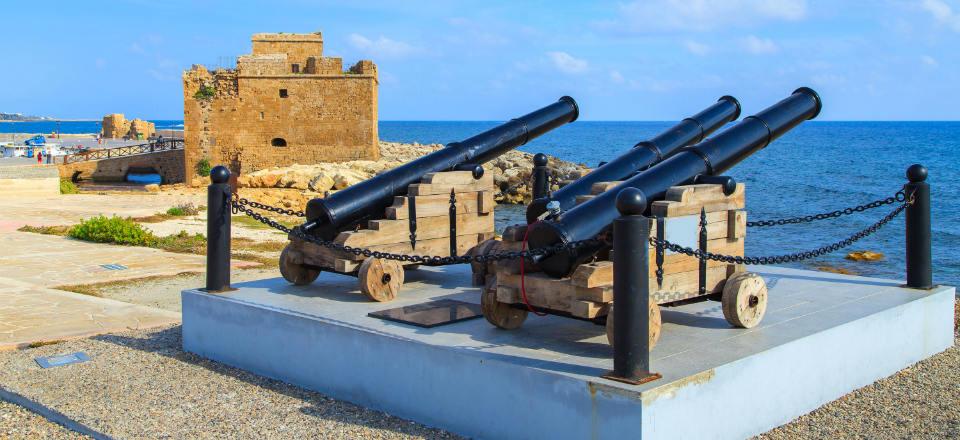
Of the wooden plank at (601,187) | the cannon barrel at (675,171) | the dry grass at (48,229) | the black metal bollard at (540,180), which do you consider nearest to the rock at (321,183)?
the dry grass at (48,229)

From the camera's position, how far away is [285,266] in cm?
717

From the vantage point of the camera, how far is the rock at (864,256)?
1891 cm

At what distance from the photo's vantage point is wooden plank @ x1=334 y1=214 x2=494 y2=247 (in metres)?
6.81

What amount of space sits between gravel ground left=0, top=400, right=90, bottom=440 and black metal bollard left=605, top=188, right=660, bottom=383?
289cm

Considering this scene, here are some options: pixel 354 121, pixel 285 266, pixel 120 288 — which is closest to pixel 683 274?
pixel 285 266

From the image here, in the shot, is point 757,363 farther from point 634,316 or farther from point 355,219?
point 355,219

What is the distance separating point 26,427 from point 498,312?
105 inches

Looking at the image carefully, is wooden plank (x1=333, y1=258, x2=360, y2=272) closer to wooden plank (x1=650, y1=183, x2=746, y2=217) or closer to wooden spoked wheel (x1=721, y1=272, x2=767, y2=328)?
wooden plank (x1=650, y1=183, x2=746, y2=217)

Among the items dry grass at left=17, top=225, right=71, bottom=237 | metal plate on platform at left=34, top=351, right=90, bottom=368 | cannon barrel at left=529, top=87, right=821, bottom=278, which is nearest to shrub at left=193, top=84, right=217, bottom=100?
dry grass at left=17, top=225, right=71, bottom=237

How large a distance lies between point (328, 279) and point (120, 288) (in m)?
3.28

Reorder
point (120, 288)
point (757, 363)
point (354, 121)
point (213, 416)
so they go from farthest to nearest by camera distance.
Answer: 1. point (354, 121)
2. point (120, 288)
3. point (213, 416)
4. point (757, 363)

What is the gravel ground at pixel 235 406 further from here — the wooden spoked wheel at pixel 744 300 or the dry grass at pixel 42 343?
the wooden spoked wheel at pixel 744 300

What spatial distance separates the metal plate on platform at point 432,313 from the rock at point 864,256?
1453cm

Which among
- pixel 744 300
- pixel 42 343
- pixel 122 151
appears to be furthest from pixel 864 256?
pixel 122 151
